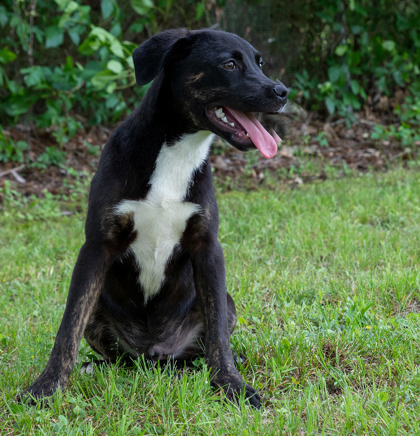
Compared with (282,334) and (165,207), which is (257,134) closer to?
(165,207)

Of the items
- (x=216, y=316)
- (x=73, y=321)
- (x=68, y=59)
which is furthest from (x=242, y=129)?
(x=68, y=59)

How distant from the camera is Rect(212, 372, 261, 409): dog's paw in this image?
2385 millimetres

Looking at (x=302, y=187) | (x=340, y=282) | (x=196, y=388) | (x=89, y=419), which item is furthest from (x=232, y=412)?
(x=302, y=187)

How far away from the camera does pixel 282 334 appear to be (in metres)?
2.89

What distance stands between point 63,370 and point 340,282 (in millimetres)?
1717

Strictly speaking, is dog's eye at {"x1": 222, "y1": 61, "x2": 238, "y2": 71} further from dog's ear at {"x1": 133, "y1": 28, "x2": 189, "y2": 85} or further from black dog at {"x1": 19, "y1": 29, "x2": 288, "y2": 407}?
dog's ear at {"x1": 133, "y1": 28, "x2": 189, "y2": 85}

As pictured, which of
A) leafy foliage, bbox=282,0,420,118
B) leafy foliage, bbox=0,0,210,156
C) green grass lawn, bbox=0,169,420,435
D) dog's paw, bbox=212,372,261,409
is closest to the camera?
green grass lawn, bbox=0,169,420,435

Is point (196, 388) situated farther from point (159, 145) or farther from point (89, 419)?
point (159, 145)

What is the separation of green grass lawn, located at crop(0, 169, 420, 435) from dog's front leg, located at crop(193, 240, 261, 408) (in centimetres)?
9

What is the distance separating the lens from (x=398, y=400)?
7.36ft

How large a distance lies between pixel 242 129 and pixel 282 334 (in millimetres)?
1020

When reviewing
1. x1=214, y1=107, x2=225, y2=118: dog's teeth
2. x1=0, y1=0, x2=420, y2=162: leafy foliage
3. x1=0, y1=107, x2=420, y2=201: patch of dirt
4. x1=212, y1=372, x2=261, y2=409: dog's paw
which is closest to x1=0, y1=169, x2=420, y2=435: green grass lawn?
x1=212, y1=372, x2=261, y2=409: dog's paw

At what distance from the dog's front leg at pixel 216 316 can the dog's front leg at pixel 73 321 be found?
17.6 inches

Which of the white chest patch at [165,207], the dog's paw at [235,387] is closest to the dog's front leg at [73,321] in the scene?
the white chest patch at [165,207]
